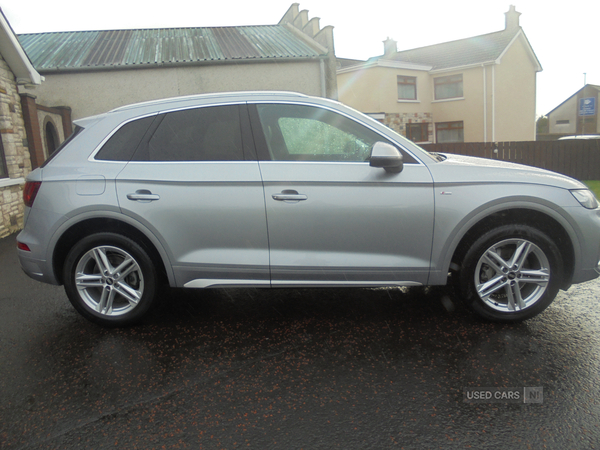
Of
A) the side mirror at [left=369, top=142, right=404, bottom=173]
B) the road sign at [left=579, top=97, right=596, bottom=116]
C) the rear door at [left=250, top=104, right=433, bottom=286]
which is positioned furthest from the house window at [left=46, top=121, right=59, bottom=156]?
the road sign at [left=579, top=97, right=596, bottom=116]

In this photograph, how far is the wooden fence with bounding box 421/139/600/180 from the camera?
58.9 feet

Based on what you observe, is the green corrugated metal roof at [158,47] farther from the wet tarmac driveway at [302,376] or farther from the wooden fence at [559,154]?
the wet tarmac driveway at [302,376]

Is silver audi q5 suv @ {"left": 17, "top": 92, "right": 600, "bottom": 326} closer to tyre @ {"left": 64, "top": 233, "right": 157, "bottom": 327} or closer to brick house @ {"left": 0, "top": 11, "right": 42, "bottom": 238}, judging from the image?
tyre @ {"left": 64, "top": 233, "right": 157, "bottom": 327}

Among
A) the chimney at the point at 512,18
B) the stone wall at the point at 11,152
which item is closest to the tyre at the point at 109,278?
the stone wall at the point at 11,152

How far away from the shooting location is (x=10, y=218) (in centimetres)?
962

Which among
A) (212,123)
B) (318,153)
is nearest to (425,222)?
(318,153)

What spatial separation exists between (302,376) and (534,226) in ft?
6.99

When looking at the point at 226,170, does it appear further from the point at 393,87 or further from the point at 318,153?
the point at 393,87

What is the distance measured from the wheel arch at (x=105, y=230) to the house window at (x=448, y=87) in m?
33.5

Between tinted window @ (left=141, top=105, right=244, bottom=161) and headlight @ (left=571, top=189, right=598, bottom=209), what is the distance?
255cm

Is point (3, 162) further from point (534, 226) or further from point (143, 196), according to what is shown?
point (534, 226)

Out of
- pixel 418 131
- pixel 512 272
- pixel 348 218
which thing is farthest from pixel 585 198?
pixel 418 131

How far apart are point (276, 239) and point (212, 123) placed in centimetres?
107

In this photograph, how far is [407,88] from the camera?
3328 centimetres
